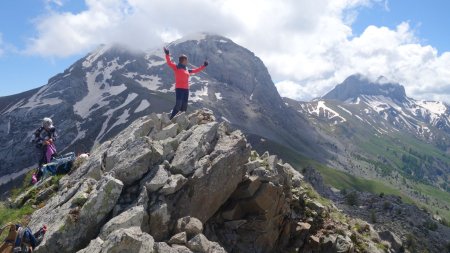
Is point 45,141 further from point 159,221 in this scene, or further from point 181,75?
point 159,221

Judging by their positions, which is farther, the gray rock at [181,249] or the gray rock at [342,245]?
the gray rock at [342,245]

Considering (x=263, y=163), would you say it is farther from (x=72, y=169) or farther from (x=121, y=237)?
(x=121, y=237)

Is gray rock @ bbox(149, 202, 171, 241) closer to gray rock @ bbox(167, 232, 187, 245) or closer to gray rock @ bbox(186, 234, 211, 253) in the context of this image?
gray rock @ bbox(167, 232, 187, 245)

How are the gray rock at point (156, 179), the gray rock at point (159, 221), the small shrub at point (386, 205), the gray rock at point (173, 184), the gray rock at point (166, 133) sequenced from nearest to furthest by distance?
the gray rock at point (159, 221) → the gray rock at point (156, 179) → the gray rock at point (173, 184) → the gray rock at point (166, 133) → the small shrub at point (386, 205)

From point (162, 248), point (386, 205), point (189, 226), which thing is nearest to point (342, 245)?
point (189, 226)

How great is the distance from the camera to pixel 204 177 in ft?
80.4

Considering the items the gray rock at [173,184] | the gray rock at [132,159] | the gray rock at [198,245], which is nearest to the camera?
the gray rock at [198,245]

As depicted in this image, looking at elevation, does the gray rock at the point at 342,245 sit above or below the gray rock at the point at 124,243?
below

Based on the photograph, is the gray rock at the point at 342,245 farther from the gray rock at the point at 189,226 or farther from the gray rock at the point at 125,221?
the gray rock at the point at 125,221

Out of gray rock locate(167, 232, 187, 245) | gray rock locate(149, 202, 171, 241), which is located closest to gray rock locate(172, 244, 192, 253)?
gray rock locate(167, 232, 187, 245)

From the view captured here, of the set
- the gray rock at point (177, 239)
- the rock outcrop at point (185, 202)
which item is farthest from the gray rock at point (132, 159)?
the gray rock at point (177, 239)

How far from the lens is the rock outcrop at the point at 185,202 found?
18875 millimetres

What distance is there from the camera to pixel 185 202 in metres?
23.1

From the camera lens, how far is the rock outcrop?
1888 centimetres
